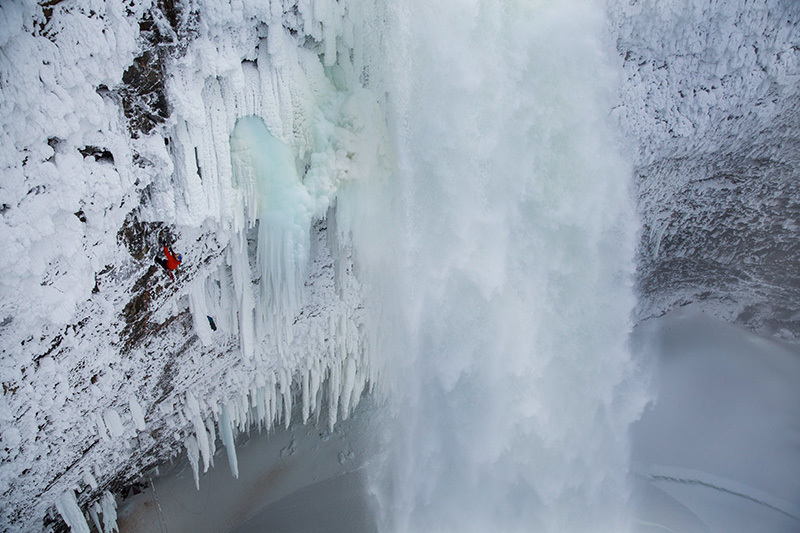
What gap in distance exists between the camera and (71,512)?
430 cm

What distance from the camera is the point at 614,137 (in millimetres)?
5012

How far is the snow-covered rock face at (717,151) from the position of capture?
4.76 m

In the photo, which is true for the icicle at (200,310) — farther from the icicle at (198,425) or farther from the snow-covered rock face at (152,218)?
the icicle at (198,425)

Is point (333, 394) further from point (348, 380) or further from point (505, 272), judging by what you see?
point (505, 272)

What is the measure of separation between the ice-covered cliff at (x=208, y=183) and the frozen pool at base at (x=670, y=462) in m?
0.38

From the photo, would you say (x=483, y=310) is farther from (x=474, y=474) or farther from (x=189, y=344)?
(x=189, y=344)

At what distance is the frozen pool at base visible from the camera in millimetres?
5457

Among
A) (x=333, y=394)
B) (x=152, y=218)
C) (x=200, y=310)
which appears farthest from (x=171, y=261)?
(x=333, y=394)

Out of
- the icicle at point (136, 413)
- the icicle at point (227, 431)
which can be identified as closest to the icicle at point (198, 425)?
the icicle at point (227, 431)

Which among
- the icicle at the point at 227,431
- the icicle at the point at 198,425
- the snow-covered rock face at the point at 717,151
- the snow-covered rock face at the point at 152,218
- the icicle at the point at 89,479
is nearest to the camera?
the snow-covered rock face at the point at 152,218

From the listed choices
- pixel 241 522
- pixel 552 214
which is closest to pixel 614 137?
pixel 552 214

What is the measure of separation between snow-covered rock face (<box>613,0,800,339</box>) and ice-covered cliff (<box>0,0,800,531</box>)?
27 millimetres

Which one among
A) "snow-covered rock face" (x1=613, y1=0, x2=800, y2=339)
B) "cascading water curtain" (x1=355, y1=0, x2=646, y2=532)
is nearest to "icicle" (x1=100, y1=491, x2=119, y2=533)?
"cascading water curtain" (x1=355, y1=0, x2=646, y2=532)

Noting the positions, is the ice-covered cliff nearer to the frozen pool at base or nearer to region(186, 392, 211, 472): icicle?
region(186, 392, 211, 472): icicle
